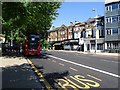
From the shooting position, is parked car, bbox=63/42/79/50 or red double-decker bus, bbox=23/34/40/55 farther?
parked car, bbox=63/42/79/50

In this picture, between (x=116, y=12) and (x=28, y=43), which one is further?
(x=116, y=12)

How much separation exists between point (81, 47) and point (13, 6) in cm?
7592

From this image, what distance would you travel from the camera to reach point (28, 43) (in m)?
39.4

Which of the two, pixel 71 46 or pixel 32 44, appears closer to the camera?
pixel 32 44

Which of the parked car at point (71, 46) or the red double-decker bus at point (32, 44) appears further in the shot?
the parked car at point (71, 46)

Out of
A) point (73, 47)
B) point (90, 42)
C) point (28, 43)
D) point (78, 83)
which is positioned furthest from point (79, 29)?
point (78, 83)

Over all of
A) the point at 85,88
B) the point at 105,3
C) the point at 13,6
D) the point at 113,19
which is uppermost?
the point at 105,3

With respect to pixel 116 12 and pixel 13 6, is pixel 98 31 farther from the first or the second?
pixel 13 6

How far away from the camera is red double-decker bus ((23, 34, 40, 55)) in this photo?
129 ft

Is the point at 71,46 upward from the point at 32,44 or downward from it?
downward

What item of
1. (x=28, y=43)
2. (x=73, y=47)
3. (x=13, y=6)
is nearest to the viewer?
(x=13, y=6)

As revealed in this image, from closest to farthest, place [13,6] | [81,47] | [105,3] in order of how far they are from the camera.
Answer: [13,6] → [105,3] → [81,47]

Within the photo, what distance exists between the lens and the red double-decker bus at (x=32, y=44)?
39250mm

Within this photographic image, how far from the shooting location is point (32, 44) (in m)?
39.5
